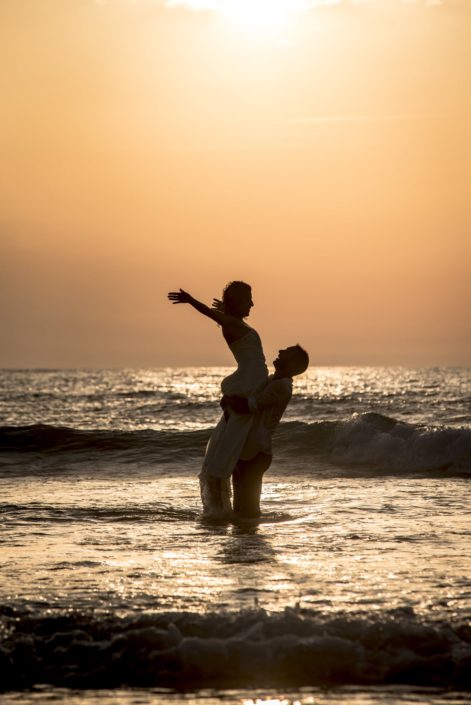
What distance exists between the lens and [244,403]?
10.1 metres

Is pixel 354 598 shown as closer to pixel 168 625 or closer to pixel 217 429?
pixel 168 625

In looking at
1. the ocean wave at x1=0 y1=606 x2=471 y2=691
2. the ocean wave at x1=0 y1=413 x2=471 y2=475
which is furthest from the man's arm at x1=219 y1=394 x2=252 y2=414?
the ocean wave at x1=0 y1=413 x2=471 y2=475

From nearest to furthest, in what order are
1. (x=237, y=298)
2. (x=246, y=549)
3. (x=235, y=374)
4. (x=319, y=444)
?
(x=246, y=549), (x=237, y=298), (x=235, y=374), (x=319, y=444)

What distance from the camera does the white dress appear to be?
1010 centimetres

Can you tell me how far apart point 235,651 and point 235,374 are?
4.70 m

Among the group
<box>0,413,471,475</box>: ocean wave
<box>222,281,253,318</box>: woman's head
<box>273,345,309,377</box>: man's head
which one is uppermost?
<box>222,281,253,318</box>: woman's head

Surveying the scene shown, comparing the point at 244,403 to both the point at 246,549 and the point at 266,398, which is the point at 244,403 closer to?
the point at 266,398

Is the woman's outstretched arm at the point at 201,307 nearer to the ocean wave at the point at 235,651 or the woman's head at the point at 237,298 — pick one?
the woman's head at the point at 237,298

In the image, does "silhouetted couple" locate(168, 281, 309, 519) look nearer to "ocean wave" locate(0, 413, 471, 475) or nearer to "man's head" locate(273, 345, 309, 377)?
"man's head" locate(273, 345, 309, 377)

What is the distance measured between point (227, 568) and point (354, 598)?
1.43 m

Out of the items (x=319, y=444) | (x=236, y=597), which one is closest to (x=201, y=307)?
(x=236, y=597)

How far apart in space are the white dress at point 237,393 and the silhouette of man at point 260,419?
0.27ft

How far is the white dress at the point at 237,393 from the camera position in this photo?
10.1 m

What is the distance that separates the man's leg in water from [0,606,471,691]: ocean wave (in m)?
4.21
